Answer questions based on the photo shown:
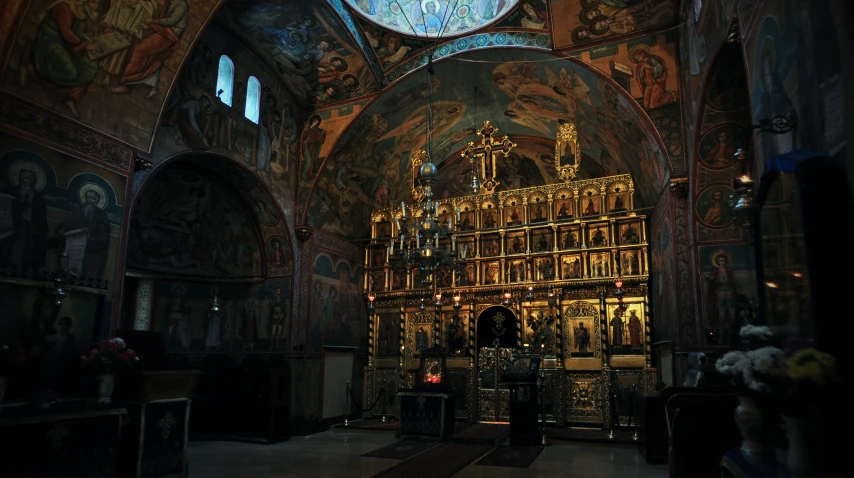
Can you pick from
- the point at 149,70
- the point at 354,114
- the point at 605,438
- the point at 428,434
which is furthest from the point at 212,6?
the point at 605,438

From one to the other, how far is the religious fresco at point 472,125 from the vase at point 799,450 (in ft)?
30.0

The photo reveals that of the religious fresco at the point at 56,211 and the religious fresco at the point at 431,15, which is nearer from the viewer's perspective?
the religious fresco at the point at 56,211

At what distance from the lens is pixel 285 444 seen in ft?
42.5

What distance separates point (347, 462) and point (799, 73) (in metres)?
9.20

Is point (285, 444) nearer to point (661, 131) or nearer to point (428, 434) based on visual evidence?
point (428, 434)

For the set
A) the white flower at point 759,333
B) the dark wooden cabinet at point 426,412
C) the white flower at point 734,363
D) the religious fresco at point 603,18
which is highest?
the religious fresco at point 603,18

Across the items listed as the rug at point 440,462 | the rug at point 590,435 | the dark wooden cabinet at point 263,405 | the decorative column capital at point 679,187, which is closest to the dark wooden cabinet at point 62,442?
the rug at point 440,462

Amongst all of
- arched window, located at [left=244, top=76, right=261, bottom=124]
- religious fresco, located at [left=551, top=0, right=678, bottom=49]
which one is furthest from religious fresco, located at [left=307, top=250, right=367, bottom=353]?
religious fresco, located at [left=551, top=0, right=678, bottom=49]

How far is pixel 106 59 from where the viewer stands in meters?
10.2

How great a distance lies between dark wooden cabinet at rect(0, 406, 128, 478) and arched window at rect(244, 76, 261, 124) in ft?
28.9

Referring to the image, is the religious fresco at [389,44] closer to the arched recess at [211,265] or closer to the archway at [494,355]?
the arched recess at [211,265]

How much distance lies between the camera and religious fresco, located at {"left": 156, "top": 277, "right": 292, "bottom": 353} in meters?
15.4

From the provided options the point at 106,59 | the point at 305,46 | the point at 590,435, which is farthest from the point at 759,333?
the point at 305,46

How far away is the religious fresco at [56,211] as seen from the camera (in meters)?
8.86
